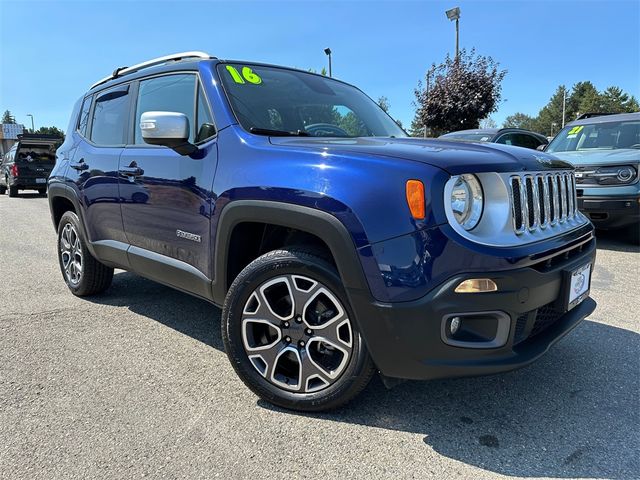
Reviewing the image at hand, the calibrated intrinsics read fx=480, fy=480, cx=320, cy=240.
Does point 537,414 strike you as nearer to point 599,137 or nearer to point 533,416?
point 533,416

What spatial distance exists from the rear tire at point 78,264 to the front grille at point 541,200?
11.2 ft

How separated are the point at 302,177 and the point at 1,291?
3.95 m

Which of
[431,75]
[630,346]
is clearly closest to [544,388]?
[630,346]

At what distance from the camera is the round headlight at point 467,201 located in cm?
200

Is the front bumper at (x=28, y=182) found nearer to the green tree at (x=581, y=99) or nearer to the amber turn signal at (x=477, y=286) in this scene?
the amber turn signal at (x=477, y=286)

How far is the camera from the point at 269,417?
7.79ft

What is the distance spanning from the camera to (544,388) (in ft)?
8.63

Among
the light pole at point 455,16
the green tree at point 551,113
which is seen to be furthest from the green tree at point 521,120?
the light pole at point 455,16

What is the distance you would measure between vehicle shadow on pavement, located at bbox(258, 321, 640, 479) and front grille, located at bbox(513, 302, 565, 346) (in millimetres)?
453

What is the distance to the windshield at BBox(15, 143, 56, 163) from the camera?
670 inches

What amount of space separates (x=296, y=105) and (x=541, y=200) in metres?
1.59

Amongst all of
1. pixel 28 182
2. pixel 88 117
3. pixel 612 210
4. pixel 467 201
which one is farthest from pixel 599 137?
pixel 28 182

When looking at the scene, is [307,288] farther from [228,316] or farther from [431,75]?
[431,75]

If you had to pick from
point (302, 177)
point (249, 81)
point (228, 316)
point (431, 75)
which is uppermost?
point (431, 75)
